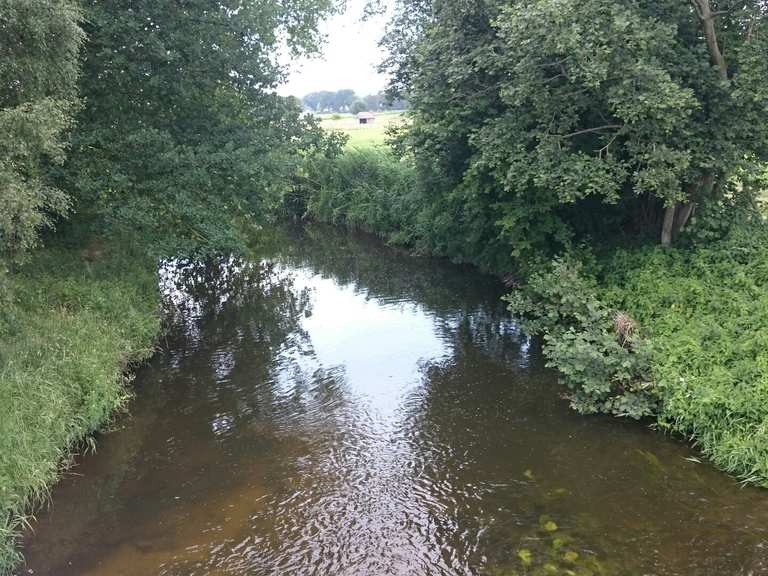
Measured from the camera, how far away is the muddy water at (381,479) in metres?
7.26

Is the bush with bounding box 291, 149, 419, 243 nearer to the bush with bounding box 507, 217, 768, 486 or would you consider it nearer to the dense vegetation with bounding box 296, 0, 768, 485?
the dense vegetation with bounding box 296, 0, 768, 485

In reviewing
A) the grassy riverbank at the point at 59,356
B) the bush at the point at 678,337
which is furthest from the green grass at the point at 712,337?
the grassy riverbank at the point at 59,356

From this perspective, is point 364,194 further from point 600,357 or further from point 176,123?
point 600,357

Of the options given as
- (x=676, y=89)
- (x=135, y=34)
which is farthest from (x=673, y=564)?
(x=135, y=34)

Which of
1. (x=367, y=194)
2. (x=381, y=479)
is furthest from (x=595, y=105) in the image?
(x=367, y=194)

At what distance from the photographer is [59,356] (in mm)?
10383

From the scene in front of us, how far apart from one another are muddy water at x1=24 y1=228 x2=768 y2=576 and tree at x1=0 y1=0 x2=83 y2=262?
3.98 meters

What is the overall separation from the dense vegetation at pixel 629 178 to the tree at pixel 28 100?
7788 millimetres

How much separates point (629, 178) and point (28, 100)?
38.7 feet

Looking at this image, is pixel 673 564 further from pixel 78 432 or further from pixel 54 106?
pixel 54 106

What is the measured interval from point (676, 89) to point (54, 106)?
10.4 m

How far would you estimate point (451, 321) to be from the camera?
1631 cm

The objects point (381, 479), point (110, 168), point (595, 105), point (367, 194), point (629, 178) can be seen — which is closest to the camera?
point (381, 479)

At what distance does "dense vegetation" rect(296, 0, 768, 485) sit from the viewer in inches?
388
